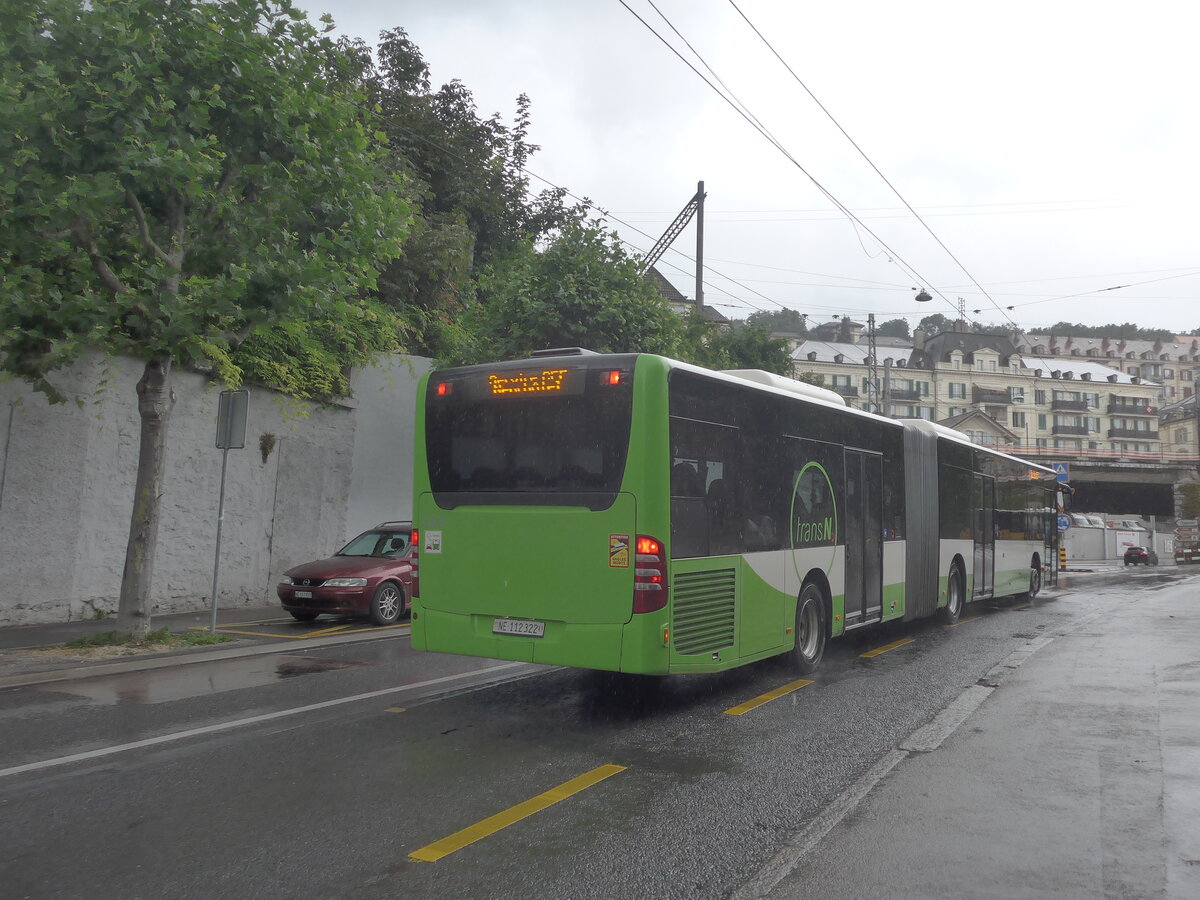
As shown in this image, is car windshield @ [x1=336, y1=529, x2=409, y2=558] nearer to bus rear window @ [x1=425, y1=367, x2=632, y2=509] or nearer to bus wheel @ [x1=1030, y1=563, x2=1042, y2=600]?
bus rear window @ [x1=425, y1=367, x2=632, y2=509]

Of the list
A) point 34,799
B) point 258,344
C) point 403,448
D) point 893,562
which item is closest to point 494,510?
point 34,799

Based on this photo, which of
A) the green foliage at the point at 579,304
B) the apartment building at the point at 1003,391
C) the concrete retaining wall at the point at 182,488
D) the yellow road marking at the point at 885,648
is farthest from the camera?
the apartment building at the point at 1003,391

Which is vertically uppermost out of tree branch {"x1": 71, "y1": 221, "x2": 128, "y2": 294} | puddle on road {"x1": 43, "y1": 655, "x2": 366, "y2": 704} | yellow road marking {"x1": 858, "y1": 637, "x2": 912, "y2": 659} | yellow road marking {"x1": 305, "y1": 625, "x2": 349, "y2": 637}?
tree branch {"x1": 71, "y1": 221, "x2": 128, "y2": 294}

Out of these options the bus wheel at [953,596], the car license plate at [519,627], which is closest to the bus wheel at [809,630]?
the car license plate at [519,627]

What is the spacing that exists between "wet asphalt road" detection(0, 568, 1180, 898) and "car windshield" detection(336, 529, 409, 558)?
4.93 meters

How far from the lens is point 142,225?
1107cm

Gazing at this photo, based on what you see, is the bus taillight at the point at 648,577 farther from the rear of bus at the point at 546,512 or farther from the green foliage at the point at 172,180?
the green foliage at the point at 172,180

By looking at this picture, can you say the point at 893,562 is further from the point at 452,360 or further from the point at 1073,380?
the point at 1073,380

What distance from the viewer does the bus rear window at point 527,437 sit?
7410mm

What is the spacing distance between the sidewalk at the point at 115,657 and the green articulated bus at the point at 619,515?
149 inches

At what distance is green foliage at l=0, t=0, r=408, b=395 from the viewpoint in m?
10.2

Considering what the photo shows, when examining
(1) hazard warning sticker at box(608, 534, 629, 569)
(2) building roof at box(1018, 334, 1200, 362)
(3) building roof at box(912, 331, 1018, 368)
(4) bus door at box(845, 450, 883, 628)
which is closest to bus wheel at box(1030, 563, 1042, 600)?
(4) bus door at box(845, 450, 883, 628)

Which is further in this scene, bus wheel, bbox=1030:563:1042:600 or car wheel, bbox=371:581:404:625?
bus wheel, bbox=1030:563:1042:600

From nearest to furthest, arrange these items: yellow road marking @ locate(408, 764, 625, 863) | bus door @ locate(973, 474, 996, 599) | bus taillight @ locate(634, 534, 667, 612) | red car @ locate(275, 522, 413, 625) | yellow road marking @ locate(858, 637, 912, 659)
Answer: yellow road marking @ locate(408, 764, 625, 863), bus taillight @ locate(634, 534, 667, 612), yellow road marking @ locate(858, 637, 912, 659), red car @ locate(275, 522, 413, 625), bus door @ locate(973, 474, 996, 599)
